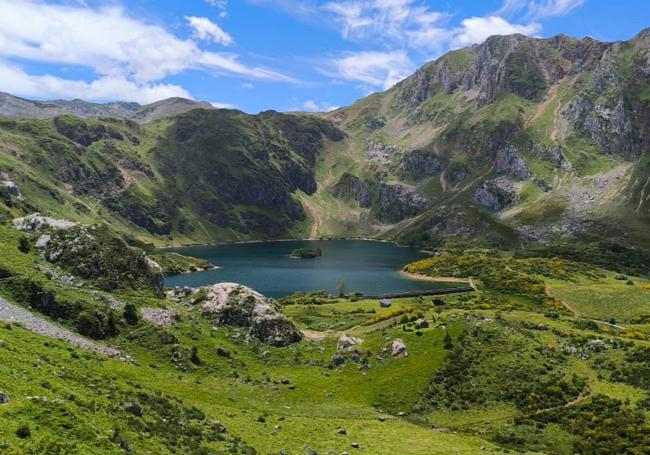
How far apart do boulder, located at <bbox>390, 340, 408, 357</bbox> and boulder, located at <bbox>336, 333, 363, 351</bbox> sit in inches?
232

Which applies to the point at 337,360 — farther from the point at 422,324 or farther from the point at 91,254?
the point at 91,254

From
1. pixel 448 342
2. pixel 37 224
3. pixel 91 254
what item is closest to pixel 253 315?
pixel 91 254

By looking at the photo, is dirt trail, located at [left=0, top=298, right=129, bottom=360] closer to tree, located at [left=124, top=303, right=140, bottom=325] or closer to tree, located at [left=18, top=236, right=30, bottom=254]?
tree, located at [left=124, top=303, right=140, bottom=325]

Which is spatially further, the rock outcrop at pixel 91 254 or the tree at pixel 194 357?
the rock outcrop at pixel 91 254

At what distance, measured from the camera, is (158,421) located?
4066cm

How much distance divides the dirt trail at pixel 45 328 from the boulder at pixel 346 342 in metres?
29.5

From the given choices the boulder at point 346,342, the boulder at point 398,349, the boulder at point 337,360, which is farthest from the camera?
the boulder at point 346,342

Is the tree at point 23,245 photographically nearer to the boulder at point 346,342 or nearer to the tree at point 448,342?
the boulder at point 346,342

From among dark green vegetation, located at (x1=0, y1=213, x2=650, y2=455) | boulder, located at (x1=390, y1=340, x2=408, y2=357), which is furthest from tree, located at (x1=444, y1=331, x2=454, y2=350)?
boulder, located at (x1=390, y1=340, x2=408, y2=357)

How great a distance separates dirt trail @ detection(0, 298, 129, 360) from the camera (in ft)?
191

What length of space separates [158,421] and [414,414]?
30820mm

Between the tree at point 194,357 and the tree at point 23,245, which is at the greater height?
the tree at point 23,245

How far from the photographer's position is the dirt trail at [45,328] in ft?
191

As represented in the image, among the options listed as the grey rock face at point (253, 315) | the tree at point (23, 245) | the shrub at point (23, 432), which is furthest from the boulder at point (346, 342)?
the shrub at point (23, 432)
